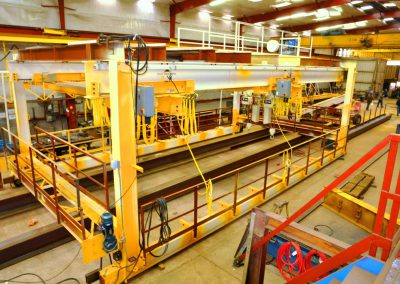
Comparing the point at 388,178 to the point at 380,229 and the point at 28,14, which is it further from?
the point at 28,14

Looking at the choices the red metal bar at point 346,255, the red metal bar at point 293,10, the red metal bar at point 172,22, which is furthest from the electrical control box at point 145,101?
the red metal bar at point 293,10

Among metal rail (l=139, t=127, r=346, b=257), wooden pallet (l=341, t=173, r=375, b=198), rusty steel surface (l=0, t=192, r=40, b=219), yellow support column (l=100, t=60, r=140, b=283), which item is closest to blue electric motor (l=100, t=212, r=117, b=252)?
yellow support column (l=100, t=60, r=140, b=283)

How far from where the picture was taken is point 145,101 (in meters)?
4.45

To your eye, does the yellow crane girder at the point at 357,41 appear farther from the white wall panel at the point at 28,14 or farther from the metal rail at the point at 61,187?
the metal rail at the point at 61,187

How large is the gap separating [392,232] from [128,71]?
3749 millimetres

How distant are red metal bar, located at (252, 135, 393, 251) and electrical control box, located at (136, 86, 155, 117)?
2.44 metres

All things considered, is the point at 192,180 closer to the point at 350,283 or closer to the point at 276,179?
the point at 276,179

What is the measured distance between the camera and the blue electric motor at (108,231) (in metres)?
4.46

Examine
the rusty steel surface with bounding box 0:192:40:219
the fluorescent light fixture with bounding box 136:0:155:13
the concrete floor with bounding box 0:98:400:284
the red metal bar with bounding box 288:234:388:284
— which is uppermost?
the fluorescent light fixture with bounding box 136:0:155:13

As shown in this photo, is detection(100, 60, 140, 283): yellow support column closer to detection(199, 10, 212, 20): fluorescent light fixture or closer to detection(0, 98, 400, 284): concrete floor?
detection(0, 98, 400, 284): concrete floor

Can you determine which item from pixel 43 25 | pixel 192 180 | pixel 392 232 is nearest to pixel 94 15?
pixel 43 25

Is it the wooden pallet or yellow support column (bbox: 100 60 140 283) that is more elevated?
yellow support column (bbox: 100 60 140 283)

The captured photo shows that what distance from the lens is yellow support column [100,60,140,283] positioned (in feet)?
13.9

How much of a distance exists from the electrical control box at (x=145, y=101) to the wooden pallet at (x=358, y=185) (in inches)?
256
